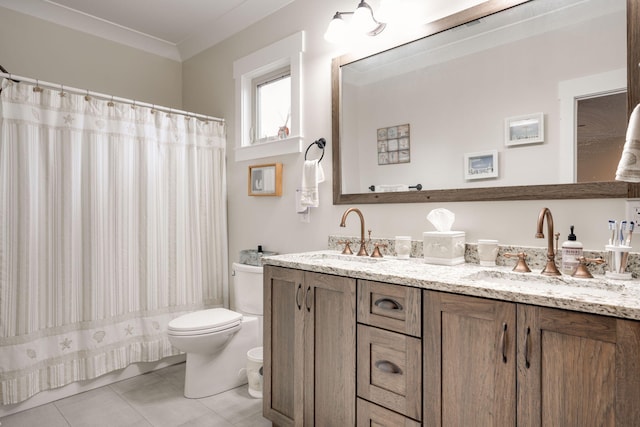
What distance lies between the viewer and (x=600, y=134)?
4.78 ft

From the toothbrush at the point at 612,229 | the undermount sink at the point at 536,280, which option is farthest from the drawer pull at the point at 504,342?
the toothbrush at the point at 612,229

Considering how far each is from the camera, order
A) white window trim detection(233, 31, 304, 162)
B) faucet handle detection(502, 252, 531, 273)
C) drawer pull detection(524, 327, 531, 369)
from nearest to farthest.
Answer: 1. drawer pull detection(524, 327, 531, 369)
2. faucet handle detection(502, 252, 531, 273)
3. white window trim detection(233, 31, 304, 162)

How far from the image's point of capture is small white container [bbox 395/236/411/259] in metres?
1.95

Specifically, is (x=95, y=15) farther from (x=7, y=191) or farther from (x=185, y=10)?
(x=7, y=191)

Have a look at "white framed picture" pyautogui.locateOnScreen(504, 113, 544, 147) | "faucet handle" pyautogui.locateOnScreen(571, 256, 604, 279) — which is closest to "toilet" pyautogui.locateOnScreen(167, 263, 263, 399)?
"white framed picture" pyautogui.locateOnScreen(504, 113, 544, 147)

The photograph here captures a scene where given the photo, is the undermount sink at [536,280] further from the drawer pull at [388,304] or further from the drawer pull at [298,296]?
the drawer pull at [298,296]

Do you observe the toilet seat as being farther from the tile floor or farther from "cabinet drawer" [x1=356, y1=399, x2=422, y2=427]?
"cabinet drawer" [x1=356, y1=399, x2=422, y2=427]

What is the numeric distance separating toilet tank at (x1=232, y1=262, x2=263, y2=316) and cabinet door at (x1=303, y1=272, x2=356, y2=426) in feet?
2.84

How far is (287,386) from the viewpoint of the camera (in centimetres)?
185

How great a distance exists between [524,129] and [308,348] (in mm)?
1316

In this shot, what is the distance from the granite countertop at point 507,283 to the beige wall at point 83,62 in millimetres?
2325

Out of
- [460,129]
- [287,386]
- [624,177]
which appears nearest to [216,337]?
[287,386]

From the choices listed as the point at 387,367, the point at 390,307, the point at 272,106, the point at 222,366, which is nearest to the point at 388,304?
the point at 390,307

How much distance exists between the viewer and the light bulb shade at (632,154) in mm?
1243
